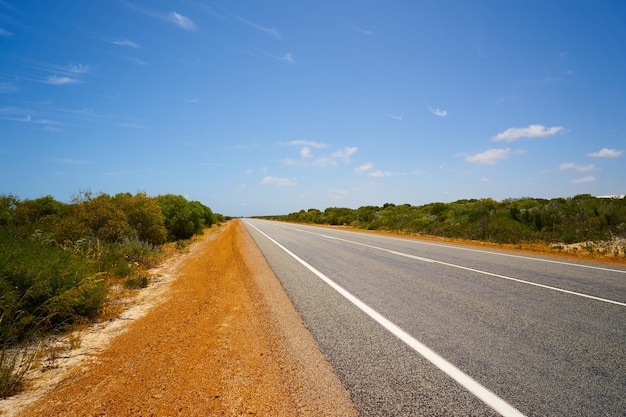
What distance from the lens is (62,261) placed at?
17.8ft

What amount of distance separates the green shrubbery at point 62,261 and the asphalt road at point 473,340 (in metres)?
3.42

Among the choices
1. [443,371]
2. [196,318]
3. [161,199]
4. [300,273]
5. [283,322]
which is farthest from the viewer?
[161,199]

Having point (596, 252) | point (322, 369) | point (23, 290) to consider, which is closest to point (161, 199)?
point (23, 290)

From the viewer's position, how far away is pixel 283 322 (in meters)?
4.56

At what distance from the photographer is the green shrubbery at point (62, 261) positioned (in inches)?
169

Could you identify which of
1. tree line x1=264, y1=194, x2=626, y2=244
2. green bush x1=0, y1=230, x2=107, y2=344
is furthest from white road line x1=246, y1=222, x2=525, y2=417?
tree line x1=264, y1=194, x2=626, y2=244

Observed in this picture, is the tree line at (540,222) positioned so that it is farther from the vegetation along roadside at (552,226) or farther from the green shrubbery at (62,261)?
the green shrubbery at (62,261)

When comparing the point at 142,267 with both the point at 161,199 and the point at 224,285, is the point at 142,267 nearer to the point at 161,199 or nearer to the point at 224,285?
the point at 224,285

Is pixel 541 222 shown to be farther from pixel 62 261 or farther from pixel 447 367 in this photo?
pixel 62 261

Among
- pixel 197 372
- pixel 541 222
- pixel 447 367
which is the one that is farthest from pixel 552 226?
pixel 197 372

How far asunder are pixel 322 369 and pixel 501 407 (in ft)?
4.96

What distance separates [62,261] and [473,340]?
21.0ft

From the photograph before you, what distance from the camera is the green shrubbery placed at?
428 cm

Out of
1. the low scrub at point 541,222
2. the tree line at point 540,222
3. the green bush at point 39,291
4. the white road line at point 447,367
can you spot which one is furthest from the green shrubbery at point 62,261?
the tree line at point 540,222
